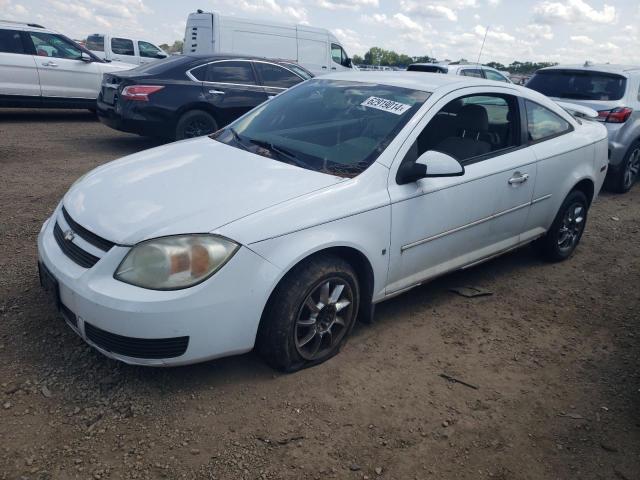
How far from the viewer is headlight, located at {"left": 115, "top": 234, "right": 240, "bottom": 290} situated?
2.56 m

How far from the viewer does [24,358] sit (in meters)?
2.99

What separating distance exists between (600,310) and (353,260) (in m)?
2.15

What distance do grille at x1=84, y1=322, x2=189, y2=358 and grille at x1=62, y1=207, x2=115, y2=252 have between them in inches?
14.7

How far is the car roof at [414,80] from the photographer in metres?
3.72

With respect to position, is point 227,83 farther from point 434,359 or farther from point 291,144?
point 434,359

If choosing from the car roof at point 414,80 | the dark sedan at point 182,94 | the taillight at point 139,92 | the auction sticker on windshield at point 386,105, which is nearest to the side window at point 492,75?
the dark sedan at point 182,94

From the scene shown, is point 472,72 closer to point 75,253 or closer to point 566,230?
point 566,230

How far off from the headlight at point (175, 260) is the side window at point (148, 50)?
16438mm

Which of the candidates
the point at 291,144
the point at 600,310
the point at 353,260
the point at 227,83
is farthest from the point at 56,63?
the point at 600,310

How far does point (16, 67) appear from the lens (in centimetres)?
971

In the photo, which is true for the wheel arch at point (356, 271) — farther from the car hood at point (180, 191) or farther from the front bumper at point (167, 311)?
the car hood at point (180, 191)

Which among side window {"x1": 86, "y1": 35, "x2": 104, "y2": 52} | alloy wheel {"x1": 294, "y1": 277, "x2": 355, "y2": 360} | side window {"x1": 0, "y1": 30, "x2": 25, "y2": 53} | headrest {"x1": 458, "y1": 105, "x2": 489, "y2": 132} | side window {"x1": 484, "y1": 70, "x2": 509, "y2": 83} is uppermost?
side window {"x1": 86, "y1": 35, "x2": 104, "y2": 52}

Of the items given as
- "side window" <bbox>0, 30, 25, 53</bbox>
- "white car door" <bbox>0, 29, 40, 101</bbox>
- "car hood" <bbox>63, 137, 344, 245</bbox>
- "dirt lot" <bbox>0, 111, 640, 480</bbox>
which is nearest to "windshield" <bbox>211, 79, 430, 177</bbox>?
"car hood" <bbox>63, 137, 344, 245</bbox>

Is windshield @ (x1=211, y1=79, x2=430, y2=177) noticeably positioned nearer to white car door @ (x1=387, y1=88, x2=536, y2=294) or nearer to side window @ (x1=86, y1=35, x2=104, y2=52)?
white car door @ (x1=387, y1=88, x2=536, y2=294)
